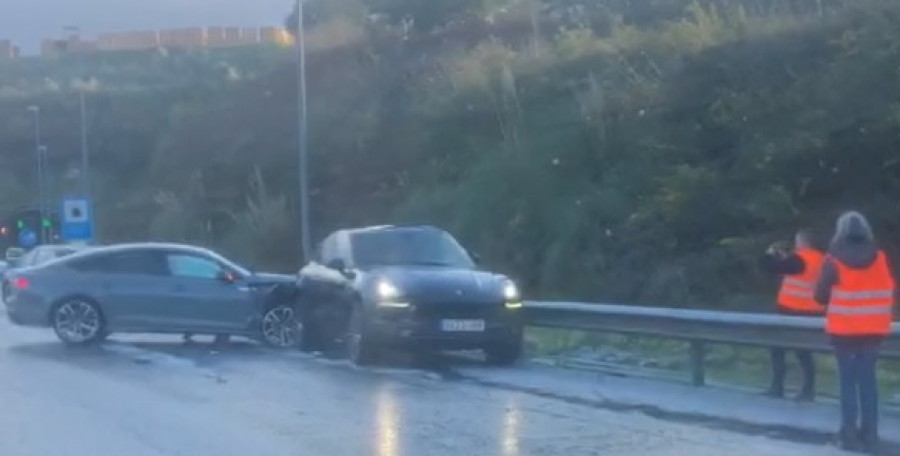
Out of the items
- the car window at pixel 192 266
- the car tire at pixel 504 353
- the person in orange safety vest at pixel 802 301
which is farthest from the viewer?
the car window at pixel 192 266

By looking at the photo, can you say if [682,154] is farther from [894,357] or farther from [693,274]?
[894,357]

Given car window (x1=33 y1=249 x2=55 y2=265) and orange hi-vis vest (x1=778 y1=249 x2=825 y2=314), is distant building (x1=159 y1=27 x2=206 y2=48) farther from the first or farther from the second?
orange hi-vis vest (x1=778 y1=249 x2=825 y2=314)

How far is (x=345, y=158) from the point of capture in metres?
52.0

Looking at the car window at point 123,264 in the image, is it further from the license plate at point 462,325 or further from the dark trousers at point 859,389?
the dark trousers at point 859,389

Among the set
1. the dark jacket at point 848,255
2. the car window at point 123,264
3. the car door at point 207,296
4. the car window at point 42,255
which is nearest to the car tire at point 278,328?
the car door at point 207,296

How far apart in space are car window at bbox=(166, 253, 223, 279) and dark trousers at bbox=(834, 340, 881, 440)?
513 inches

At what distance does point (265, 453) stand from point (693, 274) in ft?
68.5

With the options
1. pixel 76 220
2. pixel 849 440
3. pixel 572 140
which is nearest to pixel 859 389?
pixel 849 440

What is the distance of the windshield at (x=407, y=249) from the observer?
22.0 meters

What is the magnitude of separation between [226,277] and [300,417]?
9.56 m

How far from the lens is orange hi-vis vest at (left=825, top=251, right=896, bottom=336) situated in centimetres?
1304

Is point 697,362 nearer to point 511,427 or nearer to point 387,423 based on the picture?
point 511,427

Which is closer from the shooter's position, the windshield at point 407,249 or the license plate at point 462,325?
the license plate at point 462,325

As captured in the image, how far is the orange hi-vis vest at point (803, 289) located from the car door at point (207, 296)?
9.88m
